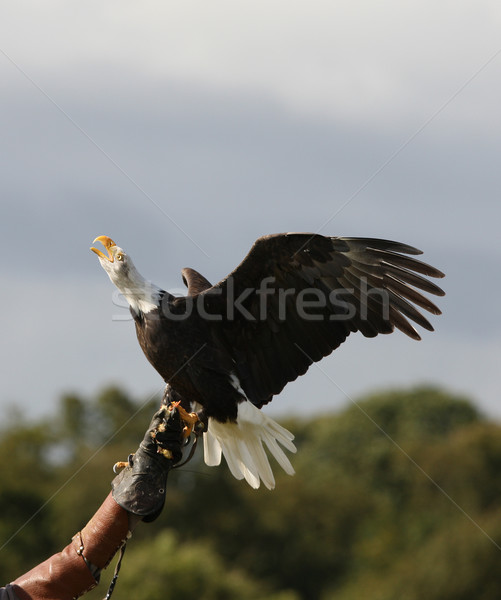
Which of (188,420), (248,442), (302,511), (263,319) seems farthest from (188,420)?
(302,511)

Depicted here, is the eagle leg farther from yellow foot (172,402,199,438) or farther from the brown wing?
the brown wing

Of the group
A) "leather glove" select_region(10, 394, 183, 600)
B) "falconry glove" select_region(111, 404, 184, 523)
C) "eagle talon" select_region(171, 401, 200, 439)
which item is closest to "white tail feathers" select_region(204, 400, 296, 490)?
"eagle talon" select_region(171, 401, 200, 439)

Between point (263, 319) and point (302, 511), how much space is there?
1443 inches

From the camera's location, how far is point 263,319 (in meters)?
7.45

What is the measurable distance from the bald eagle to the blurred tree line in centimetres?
2308

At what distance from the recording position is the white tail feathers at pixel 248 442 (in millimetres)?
7453

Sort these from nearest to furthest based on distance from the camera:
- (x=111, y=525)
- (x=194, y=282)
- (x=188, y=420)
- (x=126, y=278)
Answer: (x=111, y=525)
(x=188, y=420)
(x=126, y=278)
(x=194, y=282)

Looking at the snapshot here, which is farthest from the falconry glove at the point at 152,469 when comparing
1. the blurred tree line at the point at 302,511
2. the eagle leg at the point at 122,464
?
the blurred tree line at the point at 302,511

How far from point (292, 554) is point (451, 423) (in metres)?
17.6

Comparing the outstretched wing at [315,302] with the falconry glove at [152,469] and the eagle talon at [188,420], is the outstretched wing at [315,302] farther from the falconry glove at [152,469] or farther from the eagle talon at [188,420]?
the falconry glove at [152,469]

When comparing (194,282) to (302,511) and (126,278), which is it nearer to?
(126,278)

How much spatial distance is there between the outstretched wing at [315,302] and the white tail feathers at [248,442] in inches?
12.1

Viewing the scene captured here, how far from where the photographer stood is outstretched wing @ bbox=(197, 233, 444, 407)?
287 inches

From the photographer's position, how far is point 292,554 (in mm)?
40875
